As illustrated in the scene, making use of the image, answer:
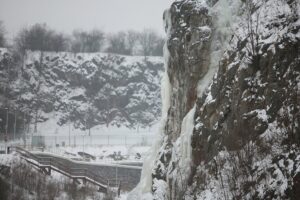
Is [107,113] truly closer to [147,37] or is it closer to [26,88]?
[26,88]

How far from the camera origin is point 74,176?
119 ft

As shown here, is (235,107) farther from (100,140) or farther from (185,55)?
(100,140)

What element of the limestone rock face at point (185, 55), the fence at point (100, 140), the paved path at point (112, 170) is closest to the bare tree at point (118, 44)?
the fence at point (100, 140)

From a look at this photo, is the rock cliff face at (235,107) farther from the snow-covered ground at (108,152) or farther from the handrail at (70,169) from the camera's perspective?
the snow-covered ground at (108,152)

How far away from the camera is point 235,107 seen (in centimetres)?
1392

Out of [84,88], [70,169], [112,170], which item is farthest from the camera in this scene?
[84,88]

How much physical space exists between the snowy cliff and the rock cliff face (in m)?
47.0

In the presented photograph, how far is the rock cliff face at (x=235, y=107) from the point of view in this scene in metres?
11.1

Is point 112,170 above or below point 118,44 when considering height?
below

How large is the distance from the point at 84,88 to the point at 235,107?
198 feet

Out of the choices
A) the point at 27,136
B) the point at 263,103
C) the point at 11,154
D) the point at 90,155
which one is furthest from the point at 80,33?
the point at 263,103

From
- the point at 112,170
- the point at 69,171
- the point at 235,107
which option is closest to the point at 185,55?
the point at 235,107

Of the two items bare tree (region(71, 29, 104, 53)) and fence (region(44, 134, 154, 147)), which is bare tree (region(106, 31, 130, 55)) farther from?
fence (region(44, 134, 154, 147))

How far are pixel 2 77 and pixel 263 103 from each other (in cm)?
5960
